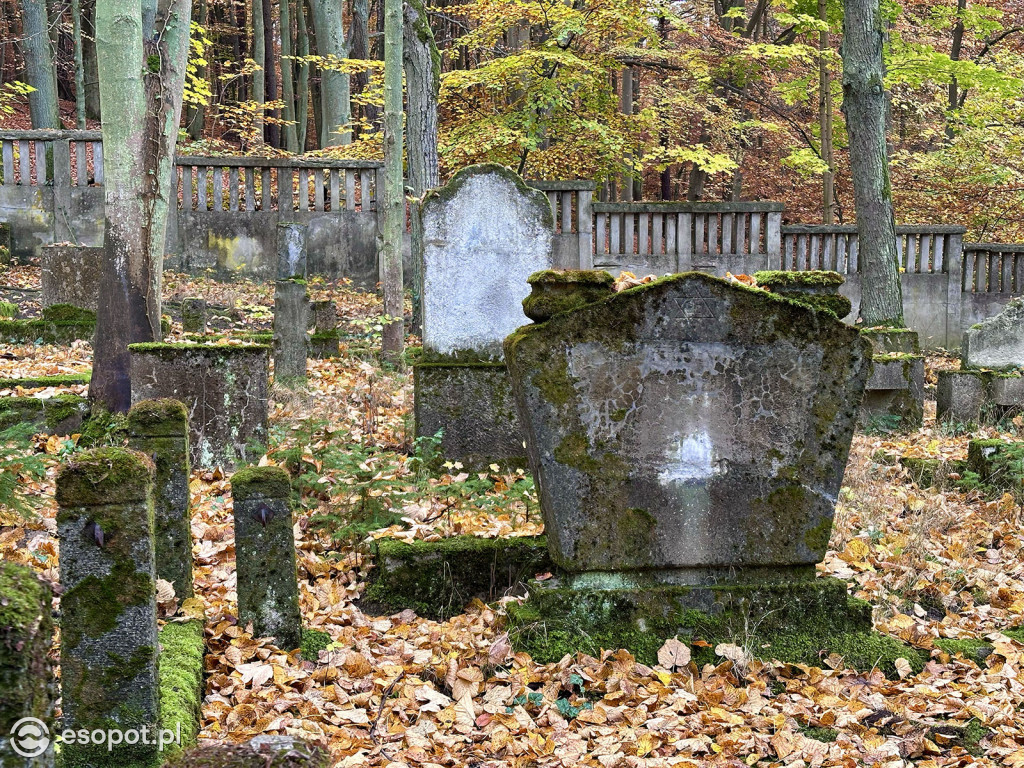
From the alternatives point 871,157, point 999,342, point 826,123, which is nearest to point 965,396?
point 999,342

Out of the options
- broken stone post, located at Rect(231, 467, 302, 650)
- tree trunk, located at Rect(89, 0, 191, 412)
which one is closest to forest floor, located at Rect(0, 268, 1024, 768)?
broken stone post, located at Rect(231, 467, 302, 650)

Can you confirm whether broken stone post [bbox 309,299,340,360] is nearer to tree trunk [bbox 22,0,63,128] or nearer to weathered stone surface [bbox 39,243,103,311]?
weathered stone surface [bbox 39,243,103,311]

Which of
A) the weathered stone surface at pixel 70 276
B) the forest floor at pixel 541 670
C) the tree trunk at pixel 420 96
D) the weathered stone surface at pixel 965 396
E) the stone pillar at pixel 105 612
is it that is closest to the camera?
the stone pillar at pixel 105 612

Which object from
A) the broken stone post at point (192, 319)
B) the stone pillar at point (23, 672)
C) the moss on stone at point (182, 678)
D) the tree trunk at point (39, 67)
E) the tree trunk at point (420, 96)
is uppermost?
Answer: the tree trunk at point (39, 67)

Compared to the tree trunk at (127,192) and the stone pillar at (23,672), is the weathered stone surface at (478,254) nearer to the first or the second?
the tree trunk at (127,192)

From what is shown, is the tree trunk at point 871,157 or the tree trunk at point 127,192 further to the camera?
the tree trunk at point 871,157

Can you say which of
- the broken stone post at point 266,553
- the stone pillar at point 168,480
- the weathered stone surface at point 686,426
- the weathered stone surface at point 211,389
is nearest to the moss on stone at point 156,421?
the stone pillar at point 168,480

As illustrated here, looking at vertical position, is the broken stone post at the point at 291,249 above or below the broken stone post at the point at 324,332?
above

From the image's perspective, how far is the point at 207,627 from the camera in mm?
4254

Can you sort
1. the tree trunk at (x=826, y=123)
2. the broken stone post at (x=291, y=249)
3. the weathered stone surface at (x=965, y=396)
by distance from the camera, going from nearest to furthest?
the weathered stone surface at (x=965, y=396)
the broken stone post at (x=291, y=249)
the tree trunk at (x=826, y=123)

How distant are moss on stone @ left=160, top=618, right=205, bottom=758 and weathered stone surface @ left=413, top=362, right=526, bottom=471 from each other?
11.7 ft

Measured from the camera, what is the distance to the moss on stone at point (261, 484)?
4.11 metres

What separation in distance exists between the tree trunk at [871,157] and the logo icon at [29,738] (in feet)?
39.1

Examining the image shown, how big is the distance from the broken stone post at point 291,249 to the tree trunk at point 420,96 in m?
2.00
